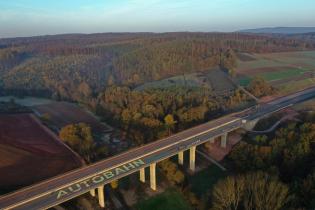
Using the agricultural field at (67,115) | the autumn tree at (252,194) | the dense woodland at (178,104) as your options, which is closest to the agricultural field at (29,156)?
the dense woodland at (178,104)

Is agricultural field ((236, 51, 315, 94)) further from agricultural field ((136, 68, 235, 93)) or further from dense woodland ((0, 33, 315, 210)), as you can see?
dense woodland ((0, 33, 315, 210))

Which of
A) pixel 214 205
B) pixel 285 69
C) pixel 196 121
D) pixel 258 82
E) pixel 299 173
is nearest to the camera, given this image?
pixel 214 205

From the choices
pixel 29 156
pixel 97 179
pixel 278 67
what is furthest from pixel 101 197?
pixel 278 67

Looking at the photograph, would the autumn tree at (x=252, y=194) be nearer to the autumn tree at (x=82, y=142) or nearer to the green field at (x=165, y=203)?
the green field at (x=165, y=203)

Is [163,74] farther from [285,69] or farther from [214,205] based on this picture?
[214,205]

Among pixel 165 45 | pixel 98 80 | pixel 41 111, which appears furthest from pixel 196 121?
pixel 165 45

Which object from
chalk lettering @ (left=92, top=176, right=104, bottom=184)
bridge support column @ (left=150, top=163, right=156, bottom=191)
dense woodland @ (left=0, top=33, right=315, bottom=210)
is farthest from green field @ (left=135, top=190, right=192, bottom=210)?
chalk lettering @ (left=92, top=176, right=104, bottom=184)

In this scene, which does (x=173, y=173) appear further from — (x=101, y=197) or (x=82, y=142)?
(x=82, y=142)
